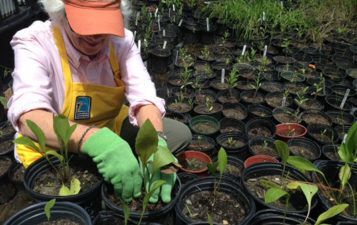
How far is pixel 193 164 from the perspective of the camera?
2.22m

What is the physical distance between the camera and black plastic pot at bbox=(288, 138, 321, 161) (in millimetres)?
2330

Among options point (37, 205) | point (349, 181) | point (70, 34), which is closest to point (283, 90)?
point (349, 181)

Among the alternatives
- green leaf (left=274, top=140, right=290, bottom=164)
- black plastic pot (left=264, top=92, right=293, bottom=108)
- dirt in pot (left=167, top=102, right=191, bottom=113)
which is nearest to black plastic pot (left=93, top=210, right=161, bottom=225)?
green leaf (left=274, top=140, right=290, bottom=164)

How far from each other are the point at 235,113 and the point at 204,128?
0.34 metres

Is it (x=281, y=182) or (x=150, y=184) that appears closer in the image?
(x=150, y=184)

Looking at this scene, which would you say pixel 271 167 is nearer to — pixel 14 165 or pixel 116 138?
pixel 116 138

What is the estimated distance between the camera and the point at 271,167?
1.68 metres

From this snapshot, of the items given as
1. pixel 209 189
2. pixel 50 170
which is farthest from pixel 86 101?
pixel 209 189

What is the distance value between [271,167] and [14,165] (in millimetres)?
1474

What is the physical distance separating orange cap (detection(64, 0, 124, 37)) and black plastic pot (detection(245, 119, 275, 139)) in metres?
1.48

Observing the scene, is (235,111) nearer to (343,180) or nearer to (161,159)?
(343,180)

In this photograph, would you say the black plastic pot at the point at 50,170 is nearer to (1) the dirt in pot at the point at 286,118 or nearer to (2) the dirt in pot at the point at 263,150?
(2) the dirt in pot at the point at 263,150

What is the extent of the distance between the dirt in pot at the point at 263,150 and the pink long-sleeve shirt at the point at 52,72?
0.92 m

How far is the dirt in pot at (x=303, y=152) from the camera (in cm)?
233
